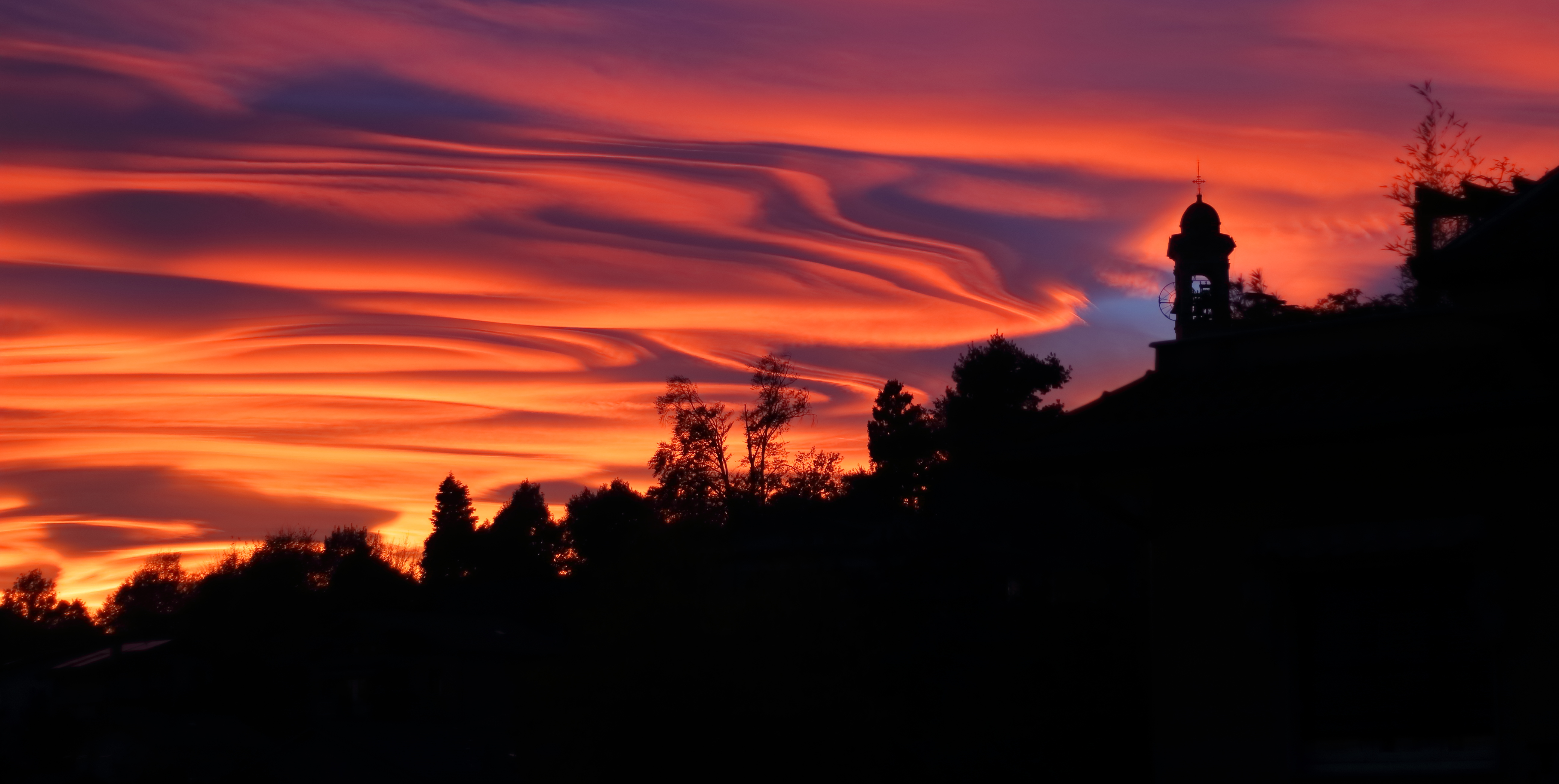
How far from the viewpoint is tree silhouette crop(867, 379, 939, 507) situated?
82.8m

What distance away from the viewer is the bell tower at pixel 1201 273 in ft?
114

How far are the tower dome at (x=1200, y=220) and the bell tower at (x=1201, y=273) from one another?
2 centimetres

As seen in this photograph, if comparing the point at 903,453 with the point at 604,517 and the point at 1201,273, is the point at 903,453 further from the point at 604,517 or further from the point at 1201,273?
the point at 1201,273

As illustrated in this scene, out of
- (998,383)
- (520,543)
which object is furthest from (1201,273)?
(520,543)

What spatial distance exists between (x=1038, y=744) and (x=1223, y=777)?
29.9 ft

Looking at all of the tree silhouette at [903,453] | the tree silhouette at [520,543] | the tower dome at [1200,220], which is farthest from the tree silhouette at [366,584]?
the tower dome at [1200,220]

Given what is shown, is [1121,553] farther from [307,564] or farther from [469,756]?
[307,564]

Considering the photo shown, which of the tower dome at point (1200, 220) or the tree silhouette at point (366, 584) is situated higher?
the tower dome at point (1200, 220)

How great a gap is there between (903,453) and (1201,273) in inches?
1928

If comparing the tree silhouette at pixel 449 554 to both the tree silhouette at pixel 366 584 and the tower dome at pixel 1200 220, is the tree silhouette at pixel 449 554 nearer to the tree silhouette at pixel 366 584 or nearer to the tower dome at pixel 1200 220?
the tree silhouette at pixel 366 584

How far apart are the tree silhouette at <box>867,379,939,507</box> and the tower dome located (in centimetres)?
4003

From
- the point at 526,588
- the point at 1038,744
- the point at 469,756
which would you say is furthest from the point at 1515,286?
the point at 526,588

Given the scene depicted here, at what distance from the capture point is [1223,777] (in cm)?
977

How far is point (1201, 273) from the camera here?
36906 mm
